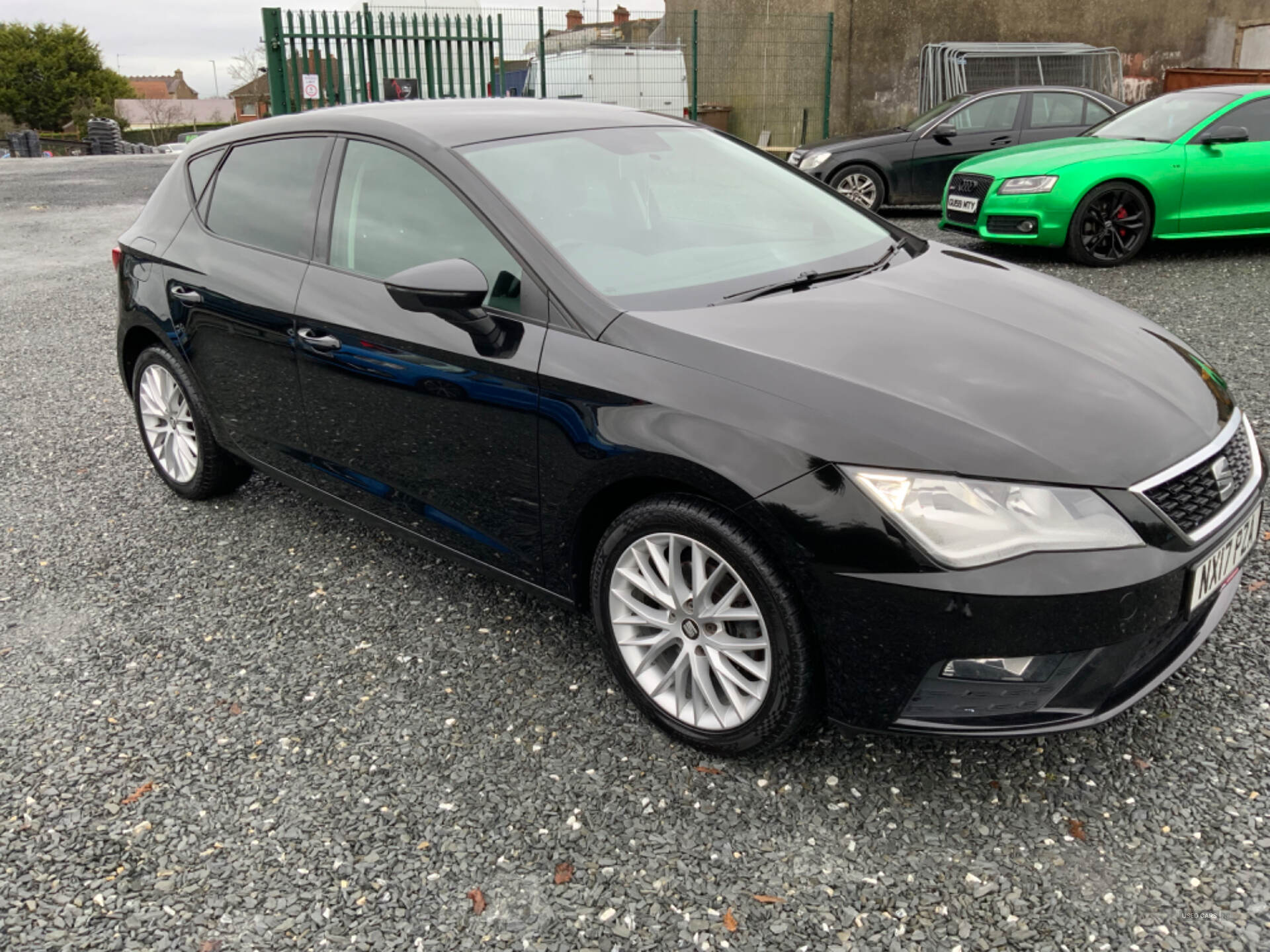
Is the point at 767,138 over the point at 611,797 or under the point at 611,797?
over

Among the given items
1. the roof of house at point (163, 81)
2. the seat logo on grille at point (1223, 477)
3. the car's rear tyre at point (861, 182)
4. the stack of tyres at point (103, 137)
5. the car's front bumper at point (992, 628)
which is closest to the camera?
the car's front bumper at point (992, 628)

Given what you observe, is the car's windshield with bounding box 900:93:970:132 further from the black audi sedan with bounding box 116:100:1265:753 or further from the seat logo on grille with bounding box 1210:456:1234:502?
the seat logo on grille with bounding box 1210:456:1234:502

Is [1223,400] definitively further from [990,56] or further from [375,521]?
[990,56]

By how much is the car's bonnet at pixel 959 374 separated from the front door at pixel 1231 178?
612cm

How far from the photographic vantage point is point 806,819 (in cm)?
241

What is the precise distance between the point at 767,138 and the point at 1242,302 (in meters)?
12.7

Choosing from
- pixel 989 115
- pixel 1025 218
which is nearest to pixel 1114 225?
pixel 1025 218

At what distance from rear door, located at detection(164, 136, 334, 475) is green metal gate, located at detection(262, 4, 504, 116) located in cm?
1265

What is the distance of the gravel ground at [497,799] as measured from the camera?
214 centimetres

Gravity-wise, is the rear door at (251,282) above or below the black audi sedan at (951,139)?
below

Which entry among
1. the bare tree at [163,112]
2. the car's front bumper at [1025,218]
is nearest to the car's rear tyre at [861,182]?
the car's front bumper at [1025,218]

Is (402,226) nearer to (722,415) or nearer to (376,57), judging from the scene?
(722,415)

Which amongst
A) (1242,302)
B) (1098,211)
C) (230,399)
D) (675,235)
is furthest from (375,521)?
(1098,211)

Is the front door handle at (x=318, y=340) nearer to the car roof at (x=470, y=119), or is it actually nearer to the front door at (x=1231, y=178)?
the car roof at (x=470, y=119)
